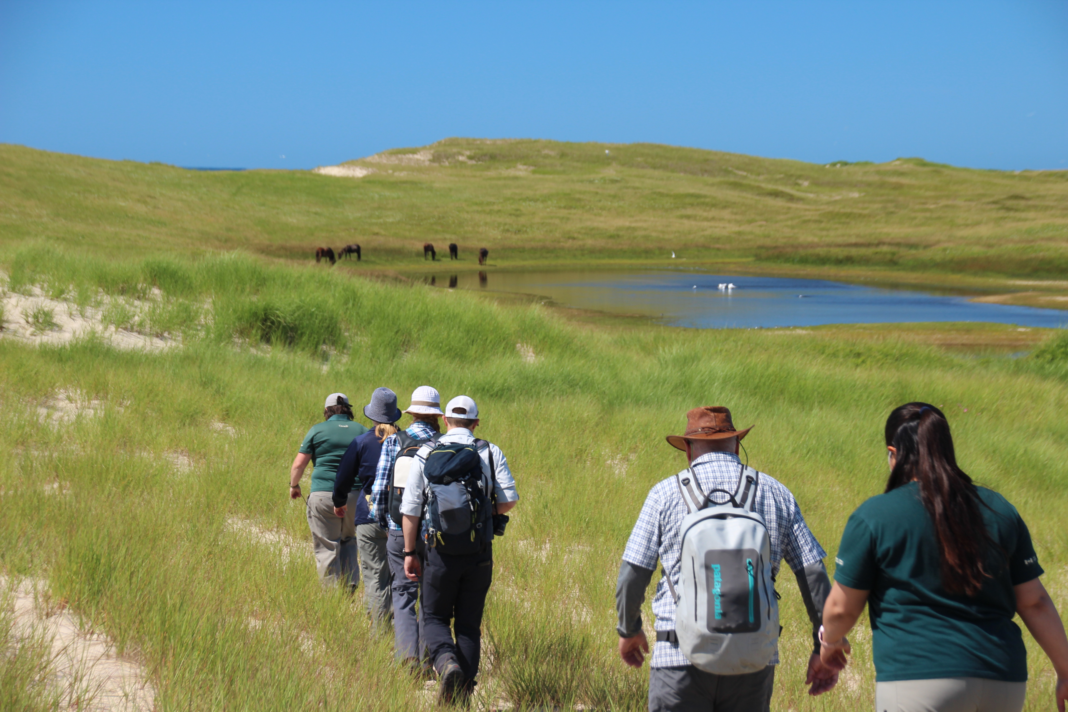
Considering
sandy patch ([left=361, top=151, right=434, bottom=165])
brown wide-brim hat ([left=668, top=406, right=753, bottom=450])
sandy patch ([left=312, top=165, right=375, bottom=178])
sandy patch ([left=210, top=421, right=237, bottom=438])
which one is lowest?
sandy patch ([left=210, top=421, right=237, bottom=438])

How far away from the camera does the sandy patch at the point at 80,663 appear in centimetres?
344

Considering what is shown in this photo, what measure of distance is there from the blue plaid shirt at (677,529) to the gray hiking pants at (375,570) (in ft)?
9.01

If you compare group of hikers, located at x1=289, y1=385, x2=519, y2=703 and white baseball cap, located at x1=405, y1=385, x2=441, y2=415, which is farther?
white baseball cap, located at x1=405, y1=385, x2=441, y2=415

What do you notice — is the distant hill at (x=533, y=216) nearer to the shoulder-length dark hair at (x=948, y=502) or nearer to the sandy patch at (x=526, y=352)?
the sandy patch at (x=526, y=352)

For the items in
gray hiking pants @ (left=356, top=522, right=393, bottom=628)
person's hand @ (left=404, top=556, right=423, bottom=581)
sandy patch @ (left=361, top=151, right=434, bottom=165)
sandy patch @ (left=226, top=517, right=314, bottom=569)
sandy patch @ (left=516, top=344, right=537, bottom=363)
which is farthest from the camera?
sandy patch @ (left=361, top=151, right=434, bottom=165)

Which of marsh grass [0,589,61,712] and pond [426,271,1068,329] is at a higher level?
marsh grass [0,589,61,712]

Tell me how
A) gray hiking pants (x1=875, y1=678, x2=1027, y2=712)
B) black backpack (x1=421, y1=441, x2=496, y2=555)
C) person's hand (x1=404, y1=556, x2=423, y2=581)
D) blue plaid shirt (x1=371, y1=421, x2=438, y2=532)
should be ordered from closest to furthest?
gray hiking pants (x1=875, y1=678, x2=1027, y2=712)
black backpack (x1=421, y1=441, x2=496, y2=555)
person's hand (x1=404, y1=556, x2=423, y2=581)
blue plaid shirt (x1=371, y1=421, x2=438, y2=532)

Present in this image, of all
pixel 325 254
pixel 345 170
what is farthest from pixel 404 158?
pixel 325 254

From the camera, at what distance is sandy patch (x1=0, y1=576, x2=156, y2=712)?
11.3 feet

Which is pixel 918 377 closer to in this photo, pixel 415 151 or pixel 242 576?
pixel 242 576

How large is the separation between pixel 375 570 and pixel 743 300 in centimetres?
3052

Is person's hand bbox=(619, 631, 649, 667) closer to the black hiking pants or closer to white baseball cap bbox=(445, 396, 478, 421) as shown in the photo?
the black hiking pants

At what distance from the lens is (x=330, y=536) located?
6.15 meters

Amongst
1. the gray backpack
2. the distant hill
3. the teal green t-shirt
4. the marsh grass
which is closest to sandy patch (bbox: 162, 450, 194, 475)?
the teal green t-shirt
